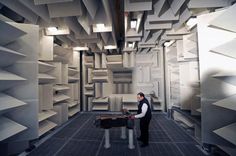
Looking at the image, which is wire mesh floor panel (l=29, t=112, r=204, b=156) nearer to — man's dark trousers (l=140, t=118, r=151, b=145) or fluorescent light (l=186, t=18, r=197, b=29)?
man's dark trousers (l=140, t=118, r=151, b=145)

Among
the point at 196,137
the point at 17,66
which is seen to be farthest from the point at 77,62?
the point at 196,137

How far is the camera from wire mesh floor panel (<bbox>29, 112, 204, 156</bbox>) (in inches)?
115

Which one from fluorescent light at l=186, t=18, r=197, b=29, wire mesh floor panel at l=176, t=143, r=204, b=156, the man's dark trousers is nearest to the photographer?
wire mesh floor panel at l=176, t=143, r=204, b=156

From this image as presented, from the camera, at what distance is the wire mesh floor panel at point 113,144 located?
2918 millimetres

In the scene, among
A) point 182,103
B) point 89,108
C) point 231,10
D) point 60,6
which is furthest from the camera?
point 89,108

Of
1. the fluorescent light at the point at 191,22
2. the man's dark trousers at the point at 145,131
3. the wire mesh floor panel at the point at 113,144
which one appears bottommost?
the wire mesh floor panel at the point at 113,144

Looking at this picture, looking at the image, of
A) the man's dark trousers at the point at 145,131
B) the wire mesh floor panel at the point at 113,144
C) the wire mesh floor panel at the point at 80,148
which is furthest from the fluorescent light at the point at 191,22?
the wire mesh floor panel at the point at 80,148

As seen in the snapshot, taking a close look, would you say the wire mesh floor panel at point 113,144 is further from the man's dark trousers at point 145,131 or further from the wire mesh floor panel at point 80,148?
the man's dark trousers at point 145,131

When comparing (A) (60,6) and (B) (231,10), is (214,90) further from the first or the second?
(A) (60,6)

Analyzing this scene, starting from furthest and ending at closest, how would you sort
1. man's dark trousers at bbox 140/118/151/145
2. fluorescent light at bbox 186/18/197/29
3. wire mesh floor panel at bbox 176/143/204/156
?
1. fluorescent light at bbox 186/18/197/29
2. man's dark trousers at bbox 140/118/151/145
3. wire mesh floor panel at bbox 176/143/204/156

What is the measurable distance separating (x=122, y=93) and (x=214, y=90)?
499cm

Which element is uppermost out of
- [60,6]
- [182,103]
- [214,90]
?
[60,6]

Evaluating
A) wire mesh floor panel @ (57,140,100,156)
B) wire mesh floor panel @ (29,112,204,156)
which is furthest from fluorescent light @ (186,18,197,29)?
wire mesh floor panel @ (57,140,100,156)

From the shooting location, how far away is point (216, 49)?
227 centimetres
